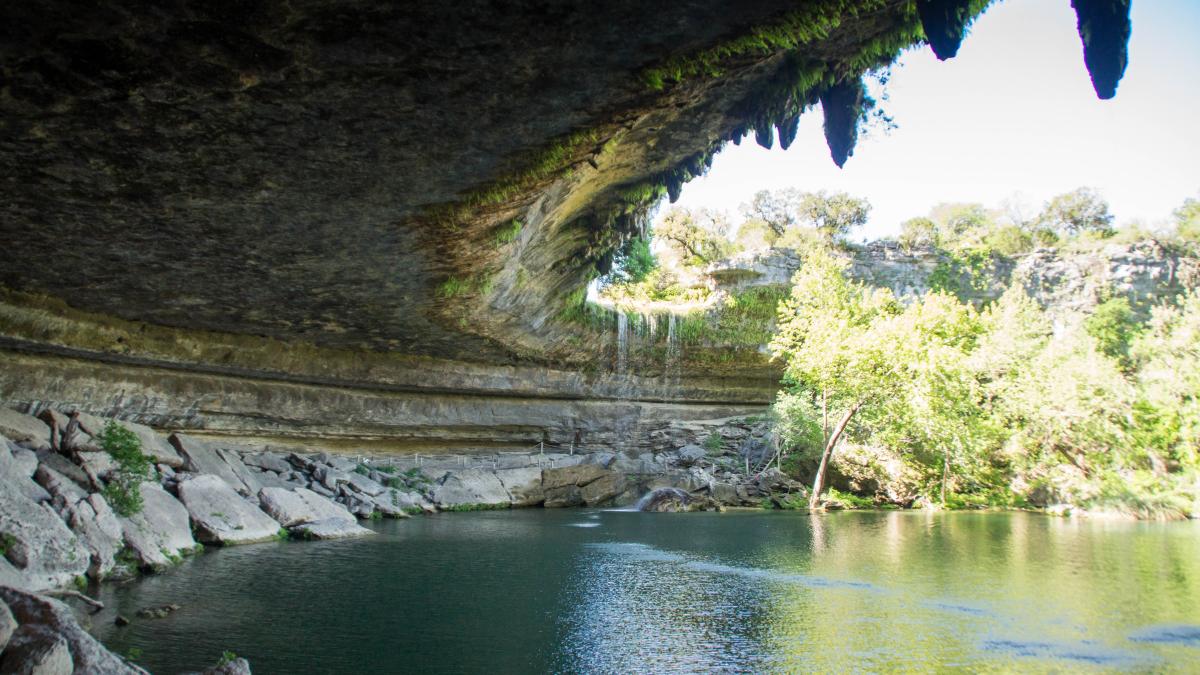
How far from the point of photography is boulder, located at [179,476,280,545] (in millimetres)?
11781

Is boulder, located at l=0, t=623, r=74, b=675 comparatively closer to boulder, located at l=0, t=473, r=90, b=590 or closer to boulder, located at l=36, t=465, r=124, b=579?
boulder, located at l=0, t=473, r=90, b=590

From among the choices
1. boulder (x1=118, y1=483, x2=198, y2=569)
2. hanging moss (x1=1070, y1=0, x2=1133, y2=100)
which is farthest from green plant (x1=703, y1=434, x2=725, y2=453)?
hanging moss (x1=1070, y1=0, x2=1133, y2=100)

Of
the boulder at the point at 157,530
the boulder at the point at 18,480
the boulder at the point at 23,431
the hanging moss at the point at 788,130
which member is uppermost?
the hanging moss at the point at 788,130

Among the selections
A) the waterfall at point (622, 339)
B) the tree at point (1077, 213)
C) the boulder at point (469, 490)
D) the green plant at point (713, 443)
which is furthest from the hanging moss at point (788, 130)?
the tree at point (1077, 213)

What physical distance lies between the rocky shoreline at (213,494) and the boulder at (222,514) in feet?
0.08

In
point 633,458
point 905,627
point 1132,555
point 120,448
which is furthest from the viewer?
point 633,458

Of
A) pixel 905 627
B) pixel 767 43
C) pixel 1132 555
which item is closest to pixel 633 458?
pixel 1132 555

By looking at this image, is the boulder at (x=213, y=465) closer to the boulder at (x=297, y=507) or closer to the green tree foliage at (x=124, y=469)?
the boulder at (x=297, y=507)

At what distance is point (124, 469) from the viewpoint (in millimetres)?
10930

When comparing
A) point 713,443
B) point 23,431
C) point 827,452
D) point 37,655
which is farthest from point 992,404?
point 37,655

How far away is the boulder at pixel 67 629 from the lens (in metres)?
4.37

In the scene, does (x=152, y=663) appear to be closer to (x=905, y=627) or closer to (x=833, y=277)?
(x=905, y=627)

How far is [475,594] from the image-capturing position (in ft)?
27.5

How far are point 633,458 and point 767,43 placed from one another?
21.9 m
